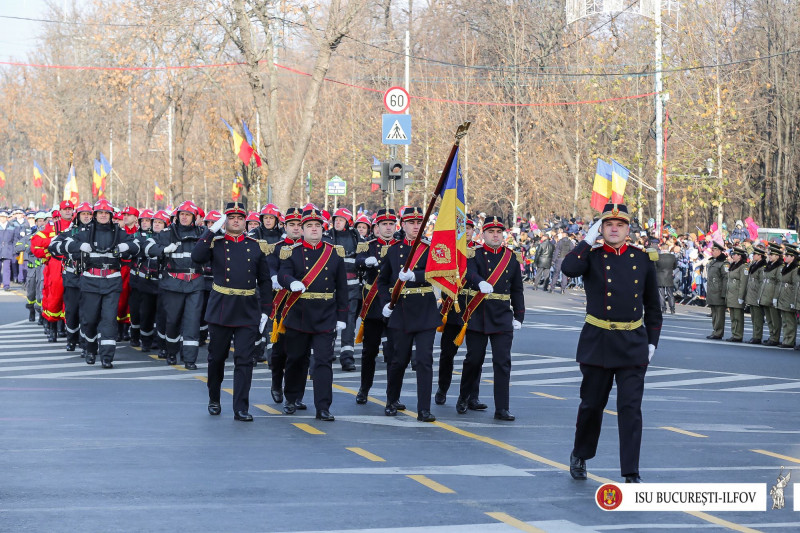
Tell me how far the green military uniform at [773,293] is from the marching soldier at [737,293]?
1.91 feet

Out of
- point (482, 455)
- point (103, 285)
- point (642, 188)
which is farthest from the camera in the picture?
point (642, 188)

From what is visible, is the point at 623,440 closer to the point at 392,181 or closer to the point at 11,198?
the point at 392,181

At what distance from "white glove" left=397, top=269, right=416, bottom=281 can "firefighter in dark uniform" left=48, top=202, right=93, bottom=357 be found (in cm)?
662

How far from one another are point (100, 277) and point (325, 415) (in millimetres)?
6029

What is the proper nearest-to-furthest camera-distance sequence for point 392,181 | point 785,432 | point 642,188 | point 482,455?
point 482,455, point 785,432, point 392,181, point 642,188

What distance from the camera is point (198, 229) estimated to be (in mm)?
17953

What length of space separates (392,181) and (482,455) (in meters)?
16.6

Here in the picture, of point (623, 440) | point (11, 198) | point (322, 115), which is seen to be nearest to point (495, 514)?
point (623, 440)

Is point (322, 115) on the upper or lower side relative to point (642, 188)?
upper

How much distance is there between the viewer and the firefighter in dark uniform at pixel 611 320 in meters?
9.55

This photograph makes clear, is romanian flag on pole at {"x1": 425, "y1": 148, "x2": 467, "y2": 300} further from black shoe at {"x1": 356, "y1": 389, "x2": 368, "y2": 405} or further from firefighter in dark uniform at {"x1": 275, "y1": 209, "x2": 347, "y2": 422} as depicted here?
black shoe at {"x1": 356, "y1": 389, "x2": 368, "y2": 405}

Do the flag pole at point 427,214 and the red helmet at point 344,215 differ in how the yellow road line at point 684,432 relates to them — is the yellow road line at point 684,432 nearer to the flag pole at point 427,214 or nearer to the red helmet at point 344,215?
the flag pole at point 427,214

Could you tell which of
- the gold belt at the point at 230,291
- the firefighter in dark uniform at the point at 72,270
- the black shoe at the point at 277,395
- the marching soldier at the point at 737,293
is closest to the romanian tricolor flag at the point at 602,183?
the marching soldier at the point at 737,293

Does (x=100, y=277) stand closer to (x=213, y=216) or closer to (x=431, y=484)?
(x=213, y=216)
